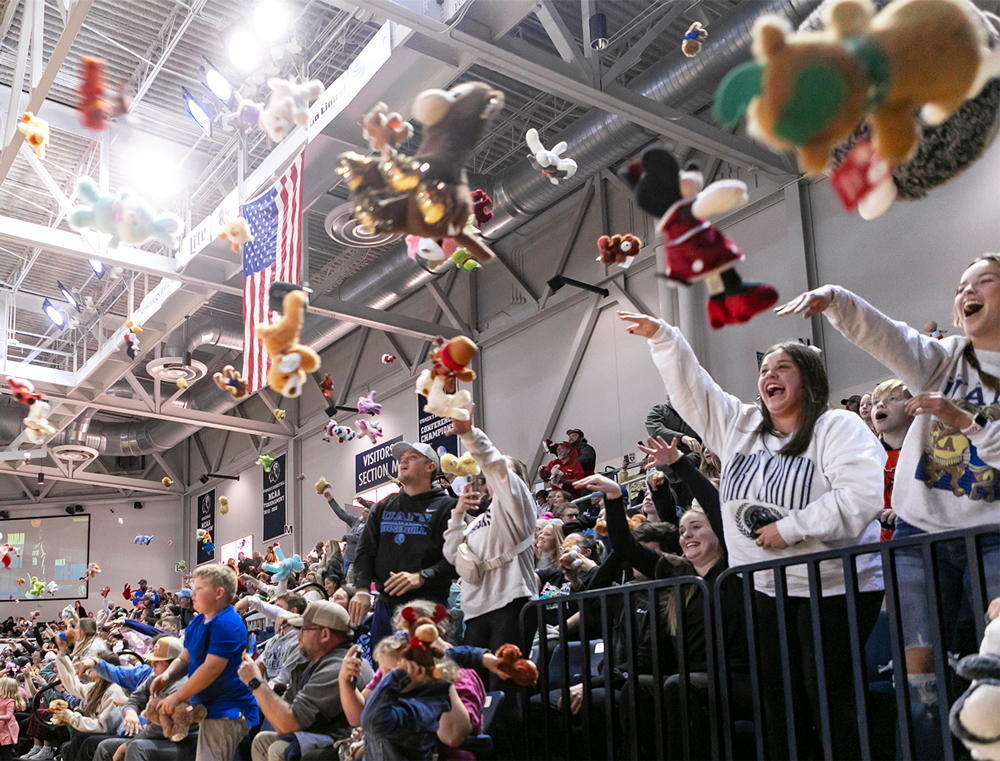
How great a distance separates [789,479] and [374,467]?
1145 cm

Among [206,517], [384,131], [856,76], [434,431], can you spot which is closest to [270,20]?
[434,431]

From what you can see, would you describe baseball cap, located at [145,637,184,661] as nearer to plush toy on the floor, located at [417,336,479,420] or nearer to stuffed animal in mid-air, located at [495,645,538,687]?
stuffed animal in mid-air, located at [495,645,538,687]

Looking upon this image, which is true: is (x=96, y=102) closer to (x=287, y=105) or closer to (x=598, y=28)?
(x=287, y=105)

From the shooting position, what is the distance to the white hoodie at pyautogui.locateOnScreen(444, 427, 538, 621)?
155 inches

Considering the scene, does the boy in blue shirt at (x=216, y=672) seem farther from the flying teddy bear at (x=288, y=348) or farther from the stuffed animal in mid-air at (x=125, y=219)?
the flying teddy bear at (x=288, y=348)

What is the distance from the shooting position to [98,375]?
1341 centimetres

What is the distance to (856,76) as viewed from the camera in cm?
97

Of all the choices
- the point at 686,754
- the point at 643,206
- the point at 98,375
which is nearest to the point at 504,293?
the point at 98,375

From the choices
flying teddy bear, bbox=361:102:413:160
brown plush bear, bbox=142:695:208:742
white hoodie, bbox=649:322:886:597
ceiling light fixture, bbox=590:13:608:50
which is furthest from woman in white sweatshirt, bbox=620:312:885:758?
ceiling light fixture, bbox=590:13:608:50

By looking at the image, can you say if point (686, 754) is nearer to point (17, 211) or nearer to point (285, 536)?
point (17, 211)

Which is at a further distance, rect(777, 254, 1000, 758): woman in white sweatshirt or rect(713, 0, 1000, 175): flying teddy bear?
rect(777, 254, 1000, 758): woman in white sweatshirt

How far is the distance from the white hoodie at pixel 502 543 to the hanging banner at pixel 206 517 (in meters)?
16.3

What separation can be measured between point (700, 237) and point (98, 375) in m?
13.6

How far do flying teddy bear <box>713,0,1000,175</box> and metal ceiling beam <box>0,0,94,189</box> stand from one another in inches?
244
